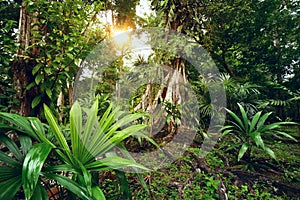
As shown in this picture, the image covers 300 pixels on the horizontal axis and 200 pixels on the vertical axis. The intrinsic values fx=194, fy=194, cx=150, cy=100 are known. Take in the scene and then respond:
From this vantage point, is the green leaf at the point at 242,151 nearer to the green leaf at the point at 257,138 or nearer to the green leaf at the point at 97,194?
the green leaf at the point at 257,138

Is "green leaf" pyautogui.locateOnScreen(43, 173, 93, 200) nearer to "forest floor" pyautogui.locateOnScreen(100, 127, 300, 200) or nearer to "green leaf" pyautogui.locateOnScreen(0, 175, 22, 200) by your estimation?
"green leaf" pyautogui.locateOnScreen(0, 175, 22, 200)

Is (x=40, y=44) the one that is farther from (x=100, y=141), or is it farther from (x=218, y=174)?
(x=218, y=174)

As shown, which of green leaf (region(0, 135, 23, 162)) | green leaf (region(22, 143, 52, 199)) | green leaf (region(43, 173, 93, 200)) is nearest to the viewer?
green leaf (region(22, 143, 52, 199))

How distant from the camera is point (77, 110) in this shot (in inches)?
50.5

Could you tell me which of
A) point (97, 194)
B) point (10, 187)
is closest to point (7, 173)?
point (10, 187)

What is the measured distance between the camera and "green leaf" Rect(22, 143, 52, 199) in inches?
29.5

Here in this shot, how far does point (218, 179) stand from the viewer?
6.35 ft

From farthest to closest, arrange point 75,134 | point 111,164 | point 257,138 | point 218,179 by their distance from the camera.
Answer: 1. point 257,138
2. point 218,179
3. point 75,134
4. point 111,164

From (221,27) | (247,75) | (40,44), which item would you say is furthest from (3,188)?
(247,75)

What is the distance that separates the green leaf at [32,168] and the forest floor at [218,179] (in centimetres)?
73

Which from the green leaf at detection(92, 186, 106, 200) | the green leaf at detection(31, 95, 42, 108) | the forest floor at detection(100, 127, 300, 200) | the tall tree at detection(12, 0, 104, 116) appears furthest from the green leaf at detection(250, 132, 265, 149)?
the green leaf at detection(31, 95, 42, 108)

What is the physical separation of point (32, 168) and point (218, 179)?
67.3 inches

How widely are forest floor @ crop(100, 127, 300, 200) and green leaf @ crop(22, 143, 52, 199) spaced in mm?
728

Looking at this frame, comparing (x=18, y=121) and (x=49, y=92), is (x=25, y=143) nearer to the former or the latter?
(x=18, y=121)
